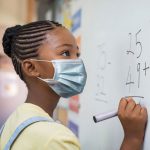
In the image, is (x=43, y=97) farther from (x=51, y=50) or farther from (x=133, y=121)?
(x=133, y=121)

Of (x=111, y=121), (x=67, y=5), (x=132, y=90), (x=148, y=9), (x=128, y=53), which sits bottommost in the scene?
(x=111, y=121)

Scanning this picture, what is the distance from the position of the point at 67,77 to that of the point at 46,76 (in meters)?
0.06

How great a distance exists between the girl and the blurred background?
482mm

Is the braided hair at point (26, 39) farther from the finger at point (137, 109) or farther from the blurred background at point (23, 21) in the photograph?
the blurred background at point (23, 21)

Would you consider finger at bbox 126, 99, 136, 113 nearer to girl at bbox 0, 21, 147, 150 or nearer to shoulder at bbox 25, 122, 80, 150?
girl at bbox 0, 21, 147, 150

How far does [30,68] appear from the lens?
35.2 inches

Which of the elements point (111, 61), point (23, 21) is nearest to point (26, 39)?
point (111, 61)

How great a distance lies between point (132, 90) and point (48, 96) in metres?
0.24

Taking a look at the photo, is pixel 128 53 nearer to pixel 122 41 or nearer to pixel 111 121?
pixel 122 41

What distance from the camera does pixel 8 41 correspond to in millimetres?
954

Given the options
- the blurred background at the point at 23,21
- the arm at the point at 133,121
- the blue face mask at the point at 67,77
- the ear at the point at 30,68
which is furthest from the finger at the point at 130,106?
the blurred background at the point at 23,21


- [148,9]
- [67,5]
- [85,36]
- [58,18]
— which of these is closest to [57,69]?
[148,9]

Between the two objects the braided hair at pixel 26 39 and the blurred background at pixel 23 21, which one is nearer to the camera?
the braided hair at pixel 26 39

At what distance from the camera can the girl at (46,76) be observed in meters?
0.81
